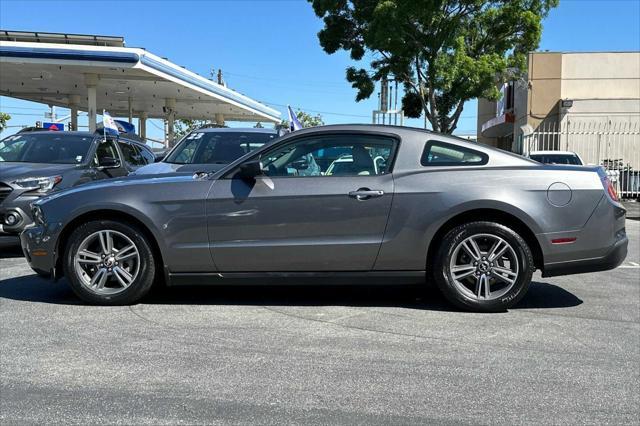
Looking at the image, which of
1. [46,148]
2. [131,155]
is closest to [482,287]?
[46,148]

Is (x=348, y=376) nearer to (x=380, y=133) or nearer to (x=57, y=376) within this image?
(x=57, y=376)

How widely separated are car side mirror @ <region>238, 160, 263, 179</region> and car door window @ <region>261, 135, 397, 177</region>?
0.48 ft

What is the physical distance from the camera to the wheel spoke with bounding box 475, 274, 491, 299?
16.9 feet

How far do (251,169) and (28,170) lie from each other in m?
4.44

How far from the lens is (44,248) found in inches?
210

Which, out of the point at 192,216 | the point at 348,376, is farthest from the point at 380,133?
the point at 348,376

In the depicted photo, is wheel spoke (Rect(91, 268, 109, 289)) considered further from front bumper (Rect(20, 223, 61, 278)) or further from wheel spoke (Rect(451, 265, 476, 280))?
wheel spoke (Rect(451, 265, 476, 280))

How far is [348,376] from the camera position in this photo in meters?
3.83

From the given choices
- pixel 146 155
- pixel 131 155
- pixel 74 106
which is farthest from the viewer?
pixel 74 106

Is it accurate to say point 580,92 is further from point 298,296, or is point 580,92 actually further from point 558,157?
point 298,296

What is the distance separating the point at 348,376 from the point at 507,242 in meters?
2.07

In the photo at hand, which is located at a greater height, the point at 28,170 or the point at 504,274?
the point at 28,170

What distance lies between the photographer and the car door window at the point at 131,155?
417 inches

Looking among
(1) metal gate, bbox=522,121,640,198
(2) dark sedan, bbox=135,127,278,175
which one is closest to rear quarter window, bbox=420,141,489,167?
(2) dark sedan, bbox=135,127,278,175
